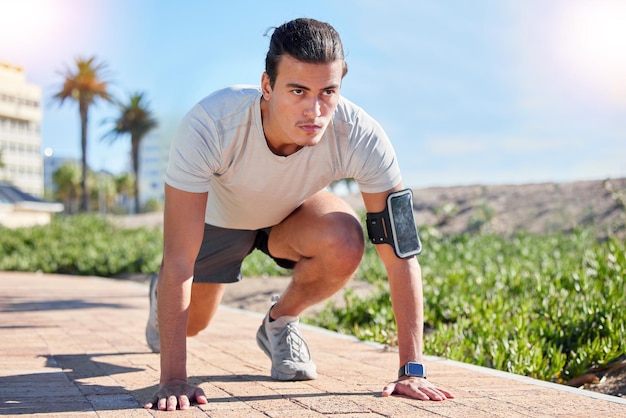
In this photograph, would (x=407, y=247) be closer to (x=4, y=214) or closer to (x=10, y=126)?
(x=4, y=214)

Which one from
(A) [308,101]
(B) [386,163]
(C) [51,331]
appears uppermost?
(A) [308,101]

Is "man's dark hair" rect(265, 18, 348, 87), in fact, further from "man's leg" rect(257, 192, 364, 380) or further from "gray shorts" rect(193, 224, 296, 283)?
"gray shorts" rect(193, 224, 296, 283)

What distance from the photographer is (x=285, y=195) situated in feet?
11.8

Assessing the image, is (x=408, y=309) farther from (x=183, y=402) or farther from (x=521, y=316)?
(x=521, y=316)

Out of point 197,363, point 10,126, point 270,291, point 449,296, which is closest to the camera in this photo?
point 197,363

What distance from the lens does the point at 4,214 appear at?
116ft

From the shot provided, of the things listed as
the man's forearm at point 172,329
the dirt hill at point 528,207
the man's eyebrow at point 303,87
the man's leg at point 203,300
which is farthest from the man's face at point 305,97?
the dirt hill at point 528,207

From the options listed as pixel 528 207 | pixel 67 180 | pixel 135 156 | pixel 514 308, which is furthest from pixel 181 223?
pixel 67 180

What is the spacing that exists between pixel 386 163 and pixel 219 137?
732 mm

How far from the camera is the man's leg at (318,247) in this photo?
3684 millimetres

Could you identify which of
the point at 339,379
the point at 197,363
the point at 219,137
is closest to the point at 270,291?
the point at 197,363

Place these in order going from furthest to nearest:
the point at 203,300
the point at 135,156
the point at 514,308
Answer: the point at 135,156 < the point at 514,308 < the point at 203,300

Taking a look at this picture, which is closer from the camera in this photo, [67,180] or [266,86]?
[266,86]

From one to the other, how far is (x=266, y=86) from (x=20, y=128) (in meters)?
91.0
